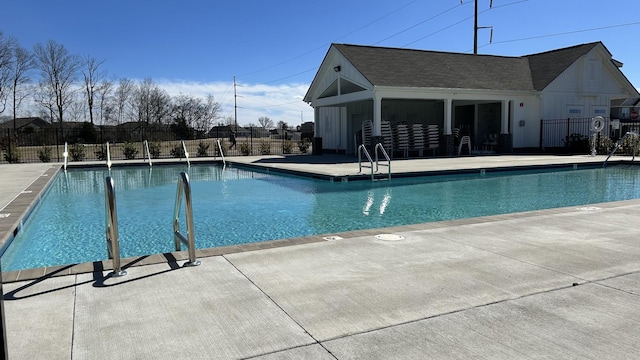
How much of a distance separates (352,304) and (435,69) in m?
20.0

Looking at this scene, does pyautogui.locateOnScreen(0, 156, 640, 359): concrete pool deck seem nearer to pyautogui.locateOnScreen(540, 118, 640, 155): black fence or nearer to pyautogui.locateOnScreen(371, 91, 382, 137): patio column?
pyautogui.locateOnScreen(371, 91, 382, 137): patio column

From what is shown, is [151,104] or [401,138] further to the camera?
[151,104]

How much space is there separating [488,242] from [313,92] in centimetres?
1988

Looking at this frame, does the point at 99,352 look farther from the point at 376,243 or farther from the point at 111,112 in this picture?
the point at 111,112

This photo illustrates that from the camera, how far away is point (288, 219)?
8.41 m

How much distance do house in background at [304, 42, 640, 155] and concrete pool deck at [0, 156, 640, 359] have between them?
14.9 metres

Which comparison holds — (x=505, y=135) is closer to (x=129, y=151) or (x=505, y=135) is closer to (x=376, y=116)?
(x=376, y=116)

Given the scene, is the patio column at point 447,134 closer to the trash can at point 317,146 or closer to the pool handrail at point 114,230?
the trash can at point 317,146

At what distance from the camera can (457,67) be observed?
2272 cm

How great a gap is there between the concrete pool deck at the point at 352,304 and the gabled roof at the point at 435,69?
14.7 m

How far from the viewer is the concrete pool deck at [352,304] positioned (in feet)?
9.01

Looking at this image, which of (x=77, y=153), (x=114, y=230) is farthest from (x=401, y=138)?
(x=114, y=230)

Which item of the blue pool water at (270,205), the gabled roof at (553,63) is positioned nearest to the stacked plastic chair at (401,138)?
the blue pool water at (270,205)

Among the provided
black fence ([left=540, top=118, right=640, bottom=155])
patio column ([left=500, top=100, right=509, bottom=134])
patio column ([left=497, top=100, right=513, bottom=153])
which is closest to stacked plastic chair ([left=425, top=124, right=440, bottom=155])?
patio column ([left=497, top=100, right=513, bottom=153])
